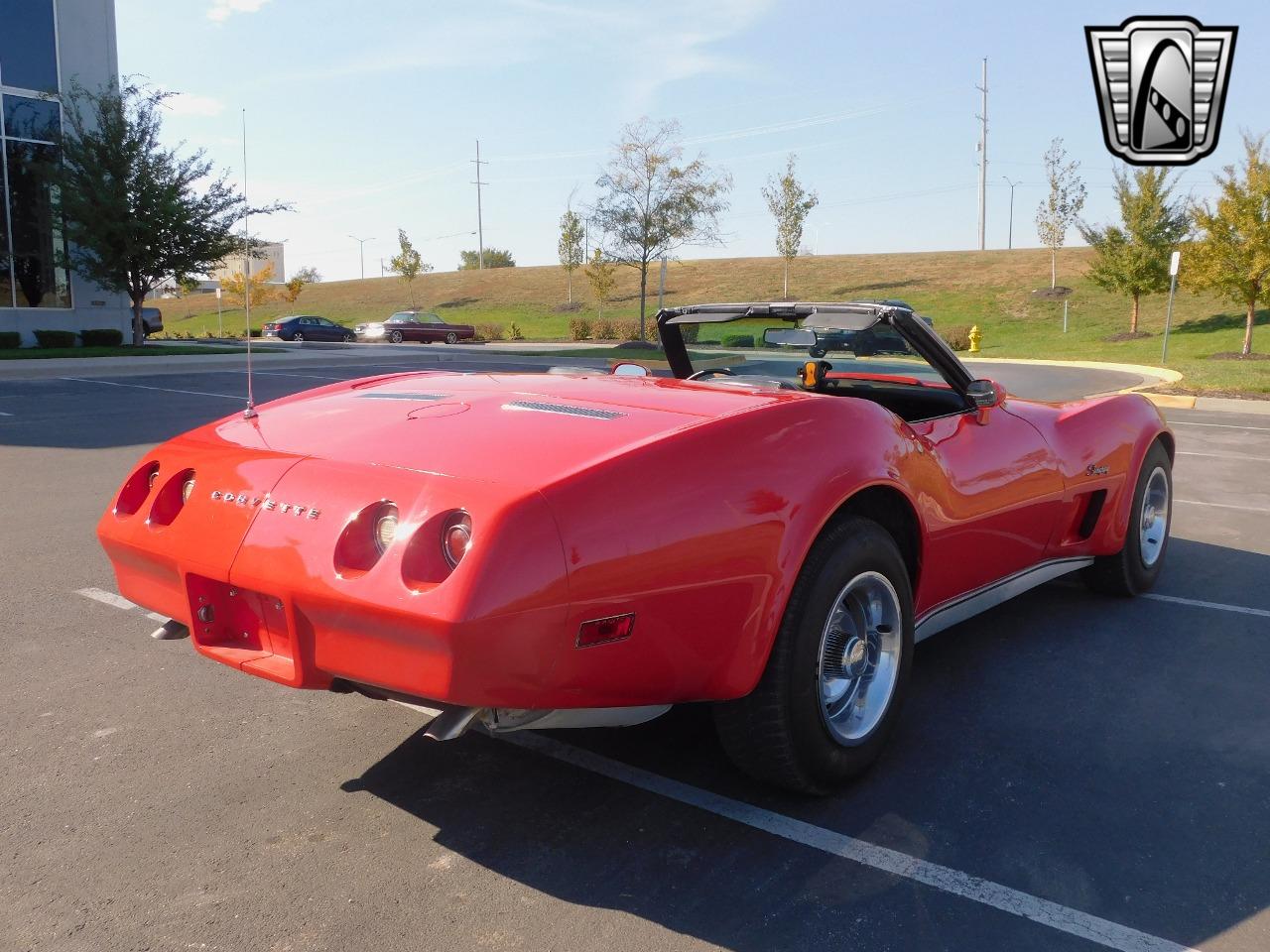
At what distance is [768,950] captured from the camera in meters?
2.30

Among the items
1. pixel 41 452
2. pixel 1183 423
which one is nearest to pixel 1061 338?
pixel 1183 423

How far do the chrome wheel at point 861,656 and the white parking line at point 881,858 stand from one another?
1.02 ft

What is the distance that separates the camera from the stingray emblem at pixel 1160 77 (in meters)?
10.3

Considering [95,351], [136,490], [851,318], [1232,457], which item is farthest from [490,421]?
[95,351]

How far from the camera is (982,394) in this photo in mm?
3918

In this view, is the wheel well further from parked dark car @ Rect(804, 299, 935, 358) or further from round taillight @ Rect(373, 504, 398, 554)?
round taillight @ Rect(373, 504, 398, 554)

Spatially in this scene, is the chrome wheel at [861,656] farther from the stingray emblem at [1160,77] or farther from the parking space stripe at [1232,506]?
the stingray emblem at [1160,77]

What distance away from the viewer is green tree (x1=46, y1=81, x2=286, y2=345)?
24.9m

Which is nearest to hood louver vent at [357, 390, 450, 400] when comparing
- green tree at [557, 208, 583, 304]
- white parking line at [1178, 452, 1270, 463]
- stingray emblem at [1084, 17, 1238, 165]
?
stingray emblem at [1084, 17, 1238, 165]

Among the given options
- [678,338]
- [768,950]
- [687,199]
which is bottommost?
[768,950]

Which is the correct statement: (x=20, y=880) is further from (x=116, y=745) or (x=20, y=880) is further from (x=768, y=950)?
(x=768, y=950)

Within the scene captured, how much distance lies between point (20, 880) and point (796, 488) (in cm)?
208

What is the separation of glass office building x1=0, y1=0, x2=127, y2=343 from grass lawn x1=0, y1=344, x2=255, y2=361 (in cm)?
186

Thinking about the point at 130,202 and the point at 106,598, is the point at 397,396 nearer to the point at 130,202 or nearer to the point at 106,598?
the point at 106,598
